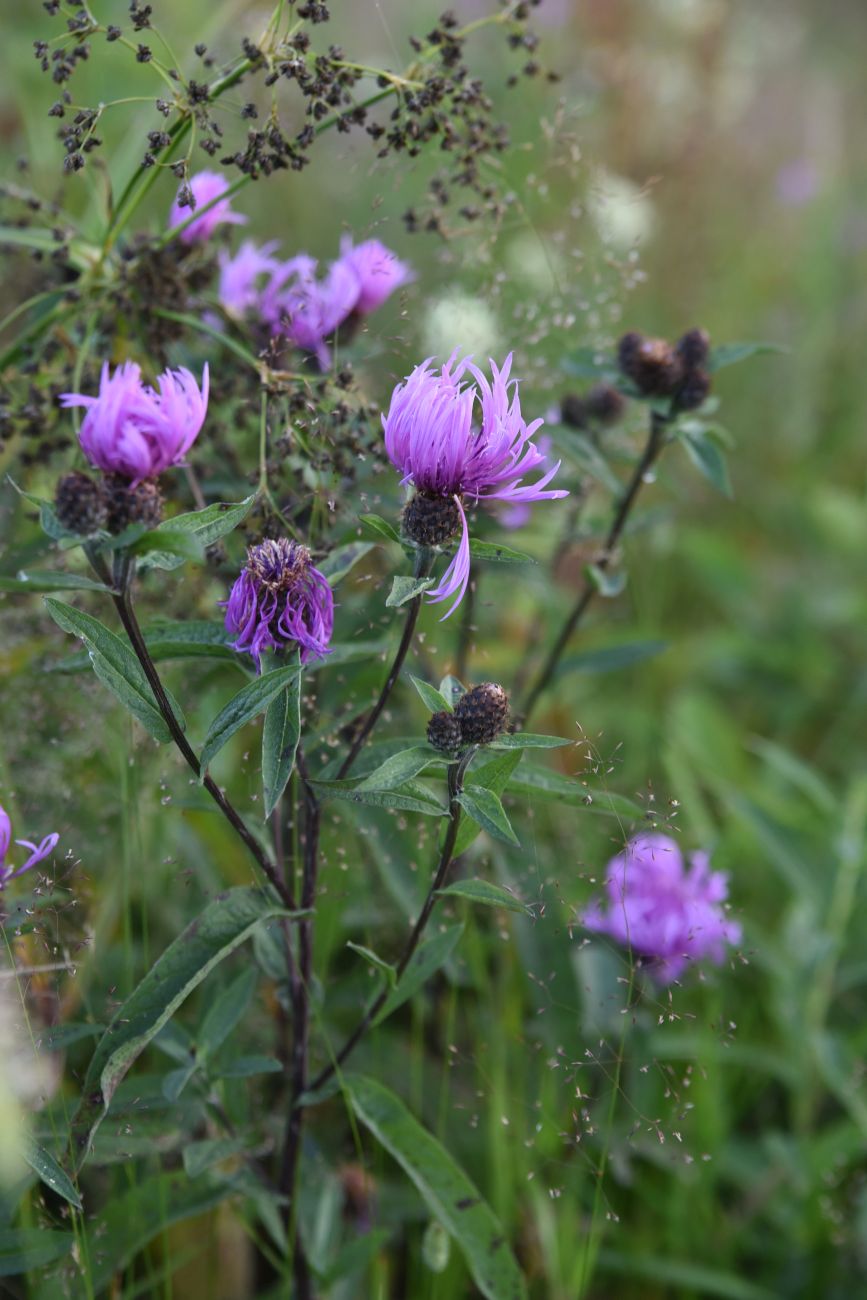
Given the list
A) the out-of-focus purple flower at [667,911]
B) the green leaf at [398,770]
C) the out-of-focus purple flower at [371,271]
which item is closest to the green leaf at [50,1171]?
the green leaf at [398,770]

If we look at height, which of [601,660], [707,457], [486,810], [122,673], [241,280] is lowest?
[486,810]

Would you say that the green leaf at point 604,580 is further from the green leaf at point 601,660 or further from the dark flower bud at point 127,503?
the dark flower bud at point 127,503

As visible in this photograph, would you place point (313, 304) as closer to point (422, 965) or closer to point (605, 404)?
point (605, 404)

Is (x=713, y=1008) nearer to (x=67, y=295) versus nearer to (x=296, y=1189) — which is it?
(x=296, y=1189)

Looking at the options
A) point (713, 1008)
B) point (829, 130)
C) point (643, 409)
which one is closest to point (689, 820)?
point (713, 1008)

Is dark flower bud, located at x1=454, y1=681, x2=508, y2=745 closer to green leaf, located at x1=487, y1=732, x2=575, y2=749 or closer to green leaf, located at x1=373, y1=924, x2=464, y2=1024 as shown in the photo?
green leaf, located at x1=487, y1=732, x2=575, y2=749

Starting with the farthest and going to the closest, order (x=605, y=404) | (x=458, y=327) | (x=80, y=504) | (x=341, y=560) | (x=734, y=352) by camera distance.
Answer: (x=458, y=327) < (x=605, y=404) < (x=734, y=352) < (x=341, y=560) < (x=80, y=504)

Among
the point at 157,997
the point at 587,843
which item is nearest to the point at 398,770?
the point at 157,997
